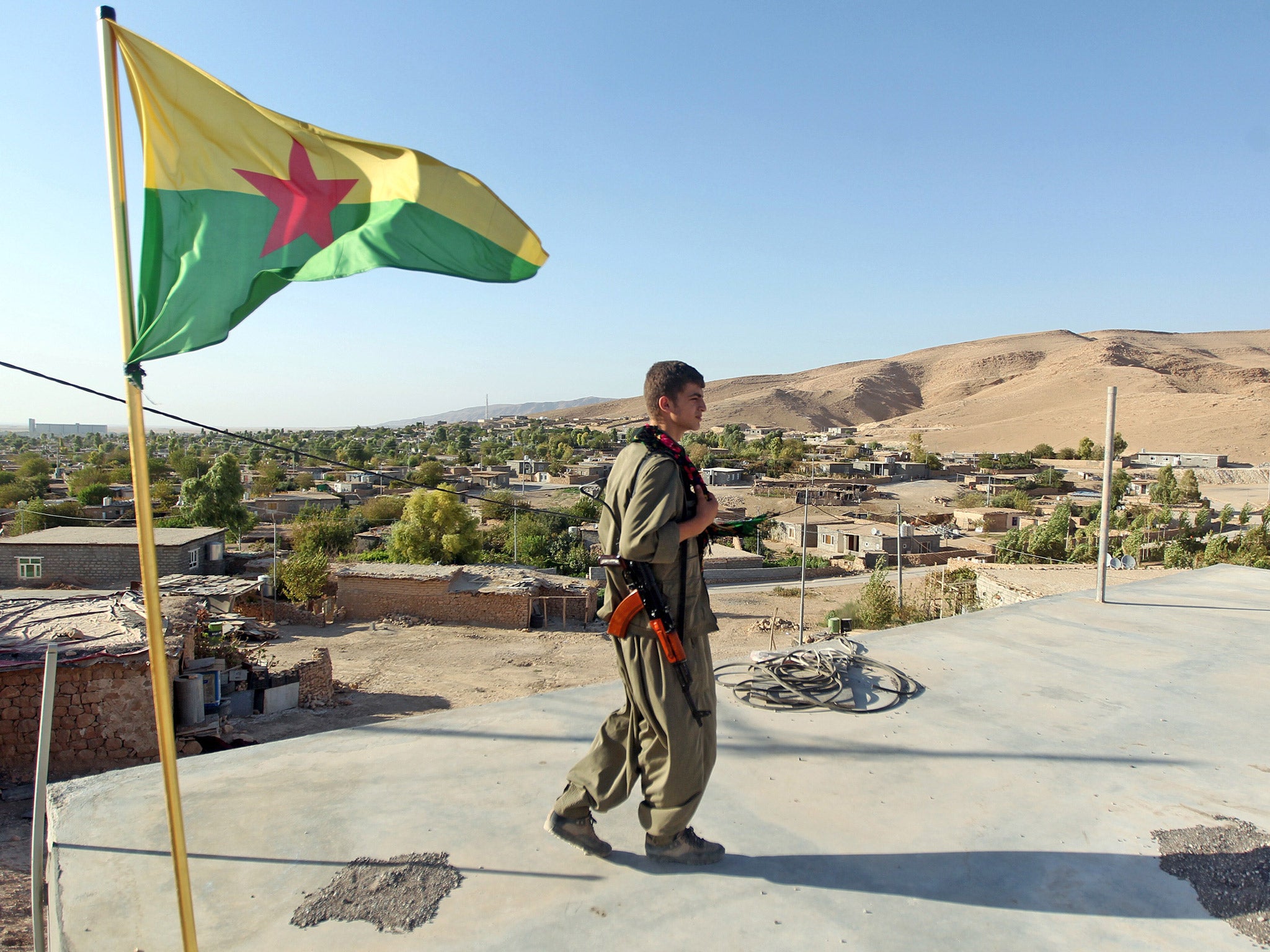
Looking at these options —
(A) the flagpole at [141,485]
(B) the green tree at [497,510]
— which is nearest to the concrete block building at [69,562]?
(B) the green tree at [497,510]

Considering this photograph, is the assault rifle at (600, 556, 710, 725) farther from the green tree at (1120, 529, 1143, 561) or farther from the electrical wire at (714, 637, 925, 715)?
the green tree at (1120, 529, 1143, 561)

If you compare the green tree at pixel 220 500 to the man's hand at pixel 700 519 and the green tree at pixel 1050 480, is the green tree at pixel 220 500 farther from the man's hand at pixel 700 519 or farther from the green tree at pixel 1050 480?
the green tree at pixel 1050 480

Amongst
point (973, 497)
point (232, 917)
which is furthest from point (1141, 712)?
point (973, 497)

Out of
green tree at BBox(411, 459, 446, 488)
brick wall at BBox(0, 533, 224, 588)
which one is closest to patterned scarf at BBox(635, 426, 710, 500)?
brick wall at BBox(0, 533, 224, 588)

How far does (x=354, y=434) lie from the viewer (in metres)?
111

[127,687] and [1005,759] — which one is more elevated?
[1005,759]

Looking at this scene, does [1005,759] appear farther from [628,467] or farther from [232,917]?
[232,917]

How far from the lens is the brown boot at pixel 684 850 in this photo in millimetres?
2479

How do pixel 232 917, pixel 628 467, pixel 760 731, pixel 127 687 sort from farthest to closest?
pixel 127 687 < pixel 760 731 < pixel 628 467 < pixel 232 917

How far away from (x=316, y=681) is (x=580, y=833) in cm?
1211

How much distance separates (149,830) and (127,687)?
8.10 m

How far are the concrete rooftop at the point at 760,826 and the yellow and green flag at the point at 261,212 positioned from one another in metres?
1.61

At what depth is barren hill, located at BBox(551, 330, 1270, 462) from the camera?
73375 mm

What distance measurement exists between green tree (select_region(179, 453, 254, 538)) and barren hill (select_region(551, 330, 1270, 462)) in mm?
66746
